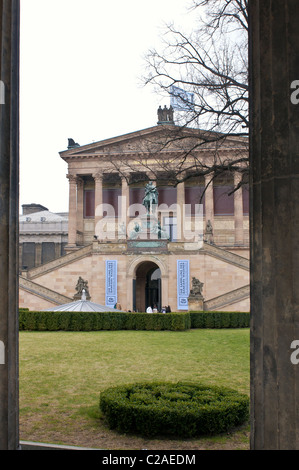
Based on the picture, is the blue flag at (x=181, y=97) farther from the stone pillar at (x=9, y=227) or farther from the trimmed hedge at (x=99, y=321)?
the trimmed hedge at (x=99, y=321)

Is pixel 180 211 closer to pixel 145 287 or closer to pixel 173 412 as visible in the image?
pixel 145 287

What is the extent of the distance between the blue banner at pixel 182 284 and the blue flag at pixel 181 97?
2304 centimetres

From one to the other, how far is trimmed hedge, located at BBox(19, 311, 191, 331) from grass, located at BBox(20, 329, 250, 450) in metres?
3.05

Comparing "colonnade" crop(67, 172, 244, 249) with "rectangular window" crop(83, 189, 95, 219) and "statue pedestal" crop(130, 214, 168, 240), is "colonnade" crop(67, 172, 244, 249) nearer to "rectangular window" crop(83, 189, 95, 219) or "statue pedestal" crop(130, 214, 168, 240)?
"rectangular window" crop(83, 189, 95, 219)

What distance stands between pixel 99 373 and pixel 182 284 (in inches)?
972

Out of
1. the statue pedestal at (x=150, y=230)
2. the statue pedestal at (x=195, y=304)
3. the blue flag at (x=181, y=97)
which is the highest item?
the blue flag at (x=181, y=97)

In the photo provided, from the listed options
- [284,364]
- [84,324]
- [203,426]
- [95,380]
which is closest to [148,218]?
[84,324]

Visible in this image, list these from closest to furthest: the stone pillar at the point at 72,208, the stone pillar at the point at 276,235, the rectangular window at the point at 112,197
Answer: the stone pillar at the point at 276,235, the stone pillar at the point at 72,208, the rectangular window at the point at 112,197

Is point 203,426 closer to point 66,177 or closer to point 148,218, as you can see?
point 148,218

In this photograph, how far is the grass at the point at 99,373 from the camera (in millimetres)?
7027

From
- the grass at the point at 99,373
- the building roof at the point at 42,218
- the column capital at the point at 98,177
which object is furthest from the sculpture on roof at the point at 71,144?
the grass at the point at 99,373

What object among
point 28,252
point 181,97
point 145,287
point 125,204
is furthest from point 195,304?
point 28,252

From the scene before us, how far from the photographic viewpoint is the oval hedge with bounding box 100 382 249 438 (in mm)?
6945

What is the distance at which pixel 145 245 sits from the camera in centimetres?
3647
